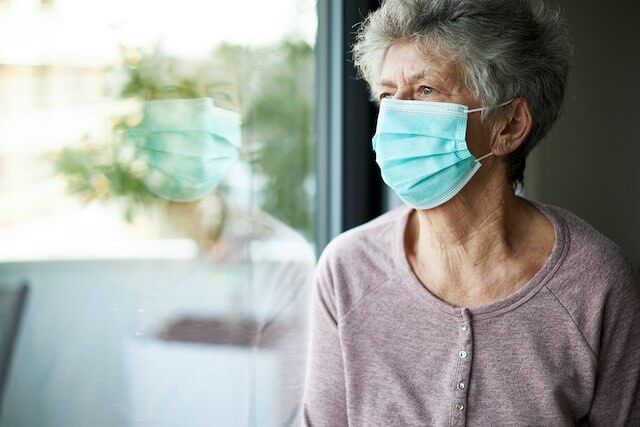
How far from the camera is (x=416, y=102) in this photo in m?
1.35

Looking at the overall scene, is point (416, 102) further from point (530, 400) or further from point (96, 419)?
point (96, 419)

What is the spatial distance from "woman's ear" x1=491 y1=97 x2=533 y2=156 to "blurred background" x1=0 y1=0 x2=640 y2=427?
54 cm

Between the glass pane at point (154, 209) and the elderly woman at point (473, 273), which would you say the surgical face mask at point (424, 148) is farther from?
the glass pane at point (154, 209)

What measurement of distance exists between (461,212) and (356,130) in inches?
25.8

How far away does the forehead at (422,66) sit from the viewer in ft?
4.42

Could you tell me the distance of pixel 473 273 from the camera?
145 cm

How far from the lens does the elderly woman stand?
4.46 ft

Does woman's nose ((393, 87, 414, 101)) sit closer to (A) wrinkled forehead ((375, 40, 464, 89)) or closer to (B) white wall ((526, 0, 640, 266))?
(A) wrinkled forehead ((375, 40, 464, 89))

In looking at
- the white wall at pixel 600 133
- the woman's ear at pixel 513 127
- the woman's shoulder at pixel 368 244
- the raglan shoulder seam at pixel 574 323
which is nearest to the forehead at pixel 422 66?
the woman's ear at pixel 513 127

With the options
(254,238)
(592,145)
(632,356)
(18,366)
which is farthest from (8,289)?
(592,145)

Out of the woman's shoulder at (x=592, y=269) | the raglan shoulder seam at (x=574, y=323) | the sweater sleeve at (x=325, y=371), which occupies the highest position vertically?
the woman's shoulder at (x=592, y=269)

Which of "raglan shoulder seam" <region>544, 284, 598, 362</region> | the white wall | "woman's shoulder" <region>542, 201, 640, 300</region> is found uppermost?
the white wall

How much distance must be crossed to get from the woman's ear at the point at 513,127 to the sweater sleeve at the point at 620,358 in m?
0.32

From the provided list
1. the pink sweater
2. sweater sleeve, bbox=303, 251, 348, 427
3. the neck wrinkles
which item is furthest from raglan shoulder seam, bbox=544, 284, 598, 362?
sweater sleeve, bbox=303, 251, 348, 427
